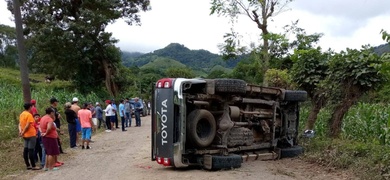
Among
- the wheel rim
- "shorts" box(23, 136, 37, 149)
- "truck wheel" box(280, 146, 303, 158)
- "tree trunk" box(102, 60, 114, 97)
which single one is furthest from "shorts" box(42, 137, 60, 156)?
"tree trunk" box(102, 60, 114, 97)

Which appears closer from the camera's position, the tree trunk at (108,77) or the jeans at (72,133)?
the jeans at (72,133)

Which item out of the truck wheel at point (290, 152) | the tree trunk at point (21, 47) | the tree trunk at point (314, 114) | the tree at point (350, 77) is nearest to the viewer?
the tree at point (350, 77)

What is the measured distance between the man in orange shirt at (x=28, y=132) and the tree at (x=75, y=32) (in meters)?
19.7

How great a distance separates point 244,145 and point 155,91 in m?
2.85

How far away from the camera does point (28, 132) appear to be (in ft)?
33.2

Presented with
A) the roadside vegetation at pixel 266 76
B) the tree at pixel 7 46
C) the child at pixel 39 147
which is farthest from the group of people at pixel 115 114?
the tree at pixel 7 46

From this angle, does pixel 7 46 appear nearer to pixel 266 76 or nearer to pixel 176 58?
pixel 266 76

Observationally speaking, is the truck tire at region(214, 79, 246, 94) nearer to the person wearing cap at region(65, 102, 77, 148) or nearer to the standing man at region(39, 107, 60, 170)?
the standing man at region(39, 107, 60, 170)

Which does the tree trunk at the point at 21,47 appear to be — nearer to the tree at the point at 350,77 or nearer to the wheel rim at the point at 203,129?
the wheel rim at the point at 203,129

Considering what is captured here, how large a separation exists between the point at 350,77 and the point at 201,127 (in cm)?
533

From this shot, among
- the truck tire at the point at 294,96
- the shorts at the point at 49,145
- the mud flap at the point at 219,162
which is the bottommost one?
the mud flap at the point at 219,162

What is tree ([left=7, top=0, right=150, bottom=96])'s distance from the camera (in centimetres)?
2903

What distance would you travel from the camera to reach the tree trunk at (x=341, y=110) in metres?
12.4

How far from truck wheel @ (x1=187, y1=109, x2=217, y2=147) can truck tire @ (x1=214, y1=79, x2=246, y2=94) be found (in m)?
0.66
